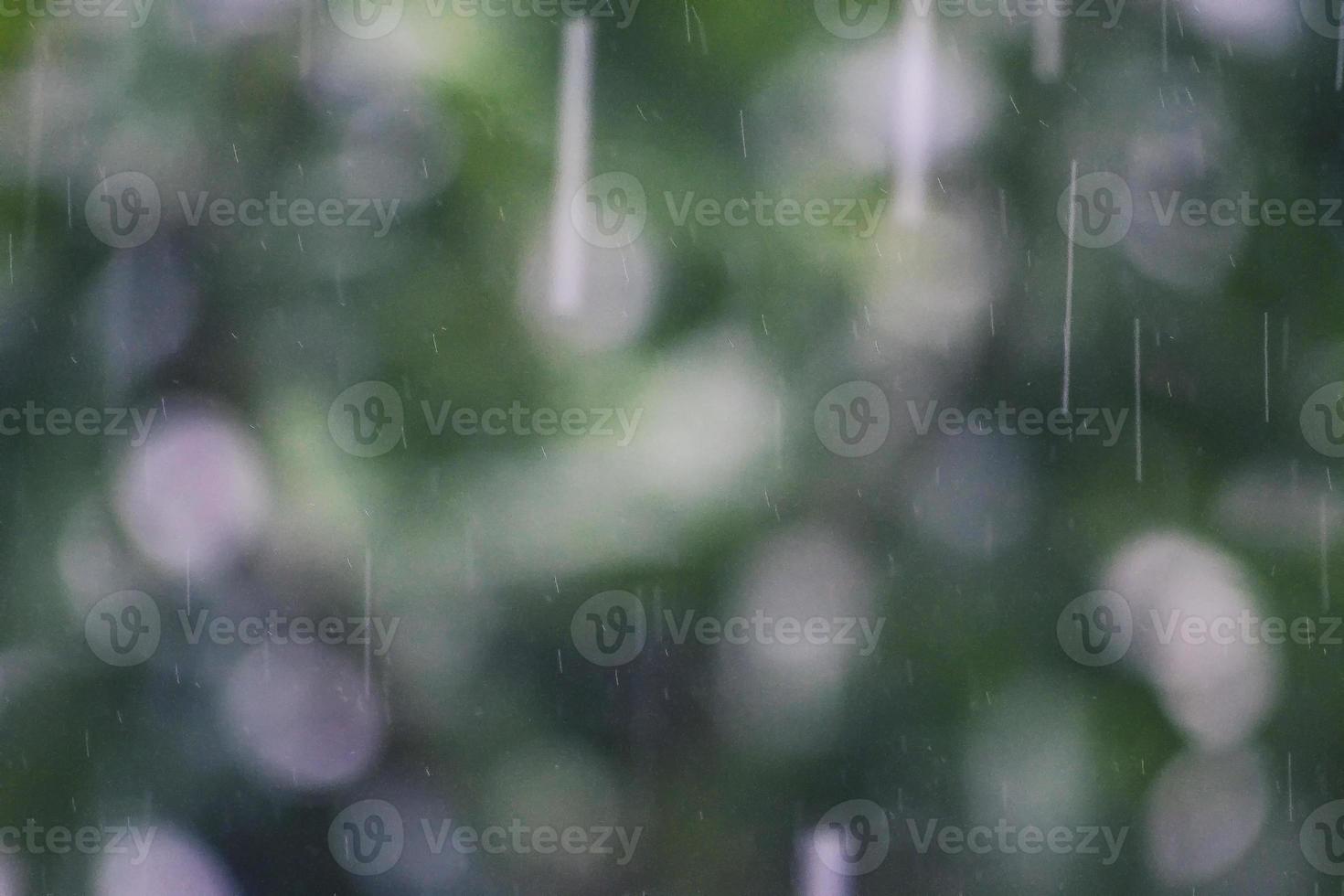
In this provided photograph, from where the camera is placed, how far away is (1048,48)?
4.86 feet

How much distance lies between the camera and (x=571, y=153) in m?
1.49

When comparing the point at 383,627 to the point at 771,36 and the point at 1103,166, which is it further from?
the point at 1103,166

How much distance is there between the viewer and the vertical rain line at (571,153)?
58.2 inches

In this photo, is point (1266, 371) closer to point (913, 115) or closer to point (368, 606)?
point (913, 115)

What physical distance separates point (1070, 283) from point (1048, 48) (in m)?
0.35

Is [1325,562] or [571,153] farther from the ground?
[571,153]

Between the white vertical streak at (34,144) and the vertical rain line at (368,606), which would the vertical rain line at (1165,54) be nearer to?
the vertical rain line at (368,606)

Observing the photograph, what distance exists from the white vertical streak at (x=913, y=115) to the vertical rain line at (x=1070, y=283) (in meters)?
0.22

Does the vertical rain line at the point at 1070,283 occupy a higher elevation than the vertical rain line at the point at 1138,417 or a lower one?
higher

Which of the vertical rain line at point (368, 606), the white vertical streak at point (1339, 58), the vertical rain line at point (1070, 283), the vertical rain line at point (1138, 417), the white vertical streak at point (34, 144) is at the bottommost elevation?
the vertical rain line at point (368, 606)

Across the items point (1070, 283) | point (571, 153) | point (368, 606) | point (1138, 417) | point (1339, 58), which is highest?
point (1339, 58)

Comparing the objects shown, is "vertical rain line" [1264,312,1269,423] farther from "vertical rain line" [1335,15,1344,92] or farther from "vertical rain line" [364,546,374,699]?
"vertical rain line" [364,546,374,699]

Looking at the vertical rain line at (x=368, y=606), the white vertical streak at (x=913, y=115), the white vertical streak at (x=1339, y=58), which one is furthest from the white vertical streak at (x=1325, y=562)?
the vertical rain line at (x=368, y=606)

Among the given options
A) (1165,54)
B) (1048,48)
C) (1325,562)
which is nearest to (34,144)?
(1048,48)
